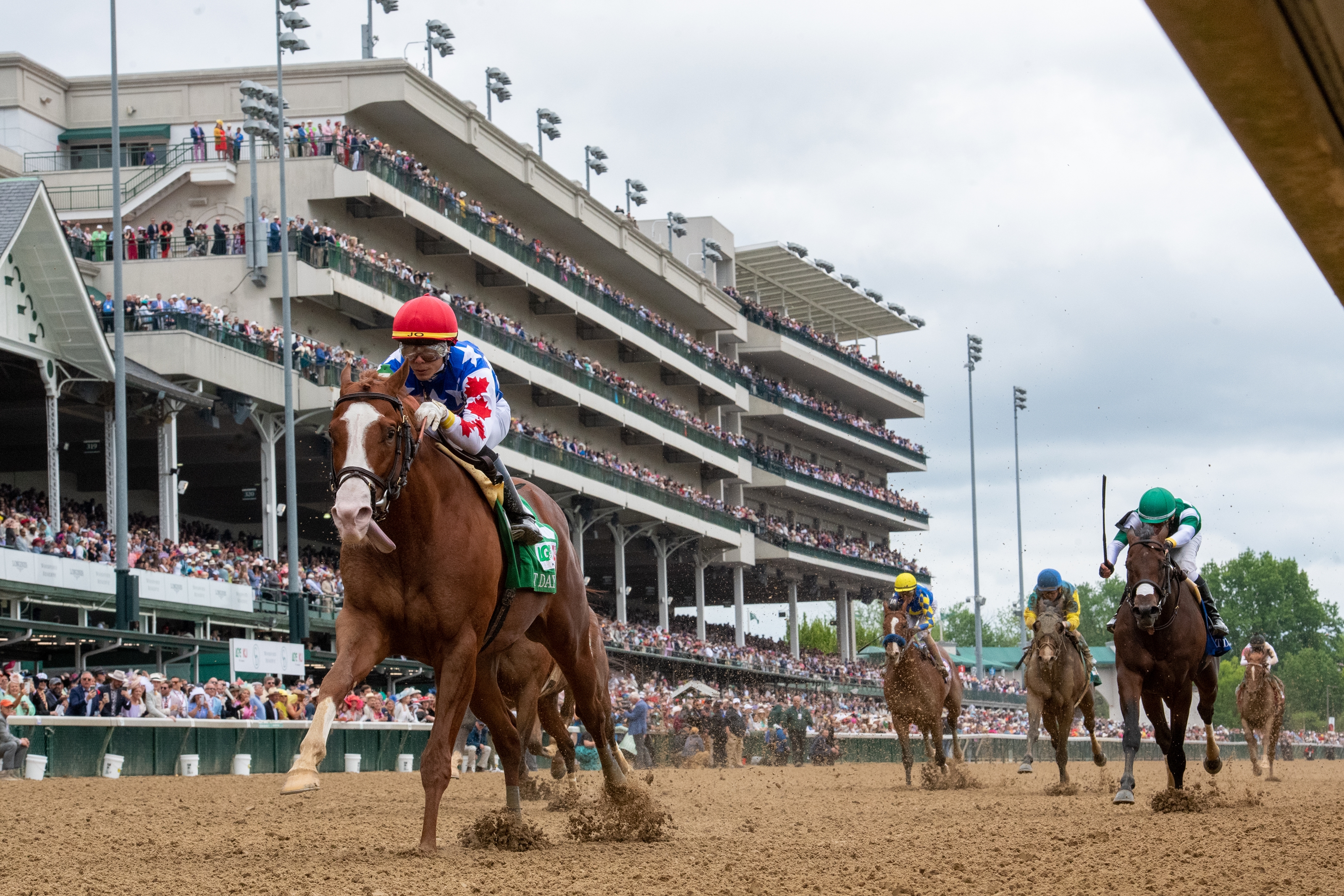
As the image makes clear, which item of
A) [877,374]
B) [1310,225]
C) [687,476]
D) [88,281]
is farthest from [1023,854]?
[877,374]

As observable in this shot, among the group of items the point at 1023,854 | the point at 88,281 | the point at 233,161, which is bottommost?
the point at 1023,854

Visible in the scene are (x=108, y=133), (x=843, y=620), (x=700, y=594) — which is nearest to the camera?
(x=108, y=133)

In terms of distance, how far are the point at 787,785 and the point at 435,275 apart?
100 feet

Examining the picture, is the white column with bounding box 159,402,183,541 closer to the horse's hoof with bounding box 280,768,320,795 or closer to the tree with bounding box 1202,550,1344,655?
the horse's hoof with bounding box 280,768,320,795

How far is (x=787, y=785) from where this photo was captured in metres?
19.0

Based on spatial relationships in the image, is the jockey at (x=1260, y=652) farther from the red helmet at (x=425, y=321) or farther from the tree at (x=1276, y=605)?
the tree at (x=1276, y=605)

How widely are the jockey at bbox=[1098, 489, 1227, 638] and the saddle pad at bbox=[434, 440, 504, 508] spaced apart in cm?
552

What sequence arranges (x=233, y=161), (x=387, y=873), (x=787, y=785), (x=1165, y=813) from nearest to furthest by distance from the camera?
1. (x=387, y=873)
2. (x=1165, y=813)
3. (x=787, y=785)
4. (x=233, y=161)

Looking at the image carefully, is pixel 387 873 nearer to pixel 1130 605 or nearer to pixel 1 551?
pixel 1130 605

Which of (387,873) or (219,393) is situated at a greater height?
(219,393)

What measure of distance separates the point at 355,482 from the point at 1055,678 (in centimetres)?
1073

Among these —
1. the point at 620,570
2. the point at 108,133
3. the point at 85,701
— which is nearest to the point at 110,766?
the point at 85,701

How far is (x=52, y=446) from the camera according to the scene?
1097 inches

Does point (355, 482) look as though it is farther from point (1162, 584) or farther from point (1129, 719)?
point (1129, 719)
